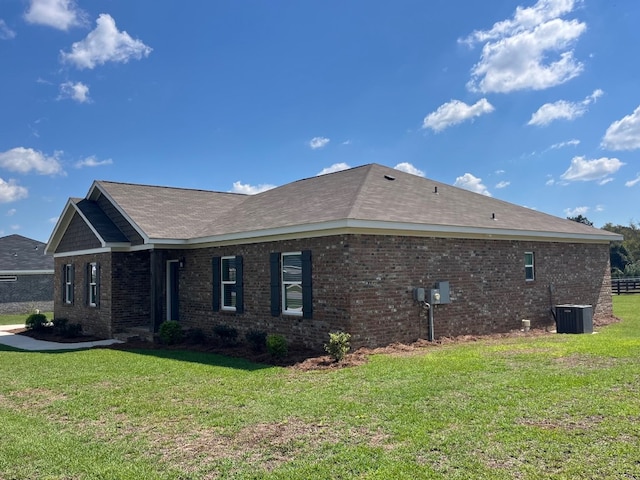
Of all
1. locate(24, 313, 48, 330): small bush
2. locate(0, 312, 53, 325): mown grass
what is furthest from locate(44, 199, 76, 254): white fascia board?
locate(0, 312, 53, 325): mown grass

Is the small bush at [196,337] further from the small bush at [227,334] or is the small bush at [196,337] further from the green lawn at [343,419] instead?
the green lawn at [343,419]

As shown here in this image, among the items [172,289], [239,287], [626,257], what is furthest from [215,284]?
[626,257]

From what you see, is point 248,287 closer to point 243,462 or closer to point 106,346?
point 106,346

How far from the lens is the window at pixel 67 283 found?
20277 millimetres

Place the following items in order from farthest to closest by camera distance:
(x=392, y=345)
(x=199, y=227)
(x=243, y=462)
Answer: (x=199, y=227) → (x=392, y=345) → (x=243, y=462)

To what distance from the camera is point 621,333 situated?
1412 cm

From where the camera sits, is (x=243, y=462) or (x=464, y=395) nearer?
(x=243, y=462)

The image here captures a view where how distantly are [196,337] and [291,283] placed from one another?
3903 millimetres

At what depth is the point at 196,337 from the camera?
14.7 meters

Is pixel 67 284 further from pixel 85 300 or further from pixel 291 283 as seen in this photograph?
pixel 291 283

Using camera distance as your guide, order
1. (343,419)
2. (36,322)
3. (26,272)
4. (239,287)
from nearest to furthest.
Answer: (343,419)
(239,287)
(36,322)
(26,272)

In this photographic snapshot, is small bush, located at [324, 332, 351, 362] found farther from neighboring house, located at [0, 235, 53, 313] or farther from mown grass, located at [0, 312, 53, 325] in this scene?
neighboring house, located at [0, 235, 53, 313]

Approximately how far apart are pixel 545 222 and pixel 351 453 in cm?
1469

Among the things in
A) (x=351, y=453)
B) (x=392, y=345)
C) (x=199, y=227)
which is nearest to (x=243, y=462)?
(x=351, y=453)
